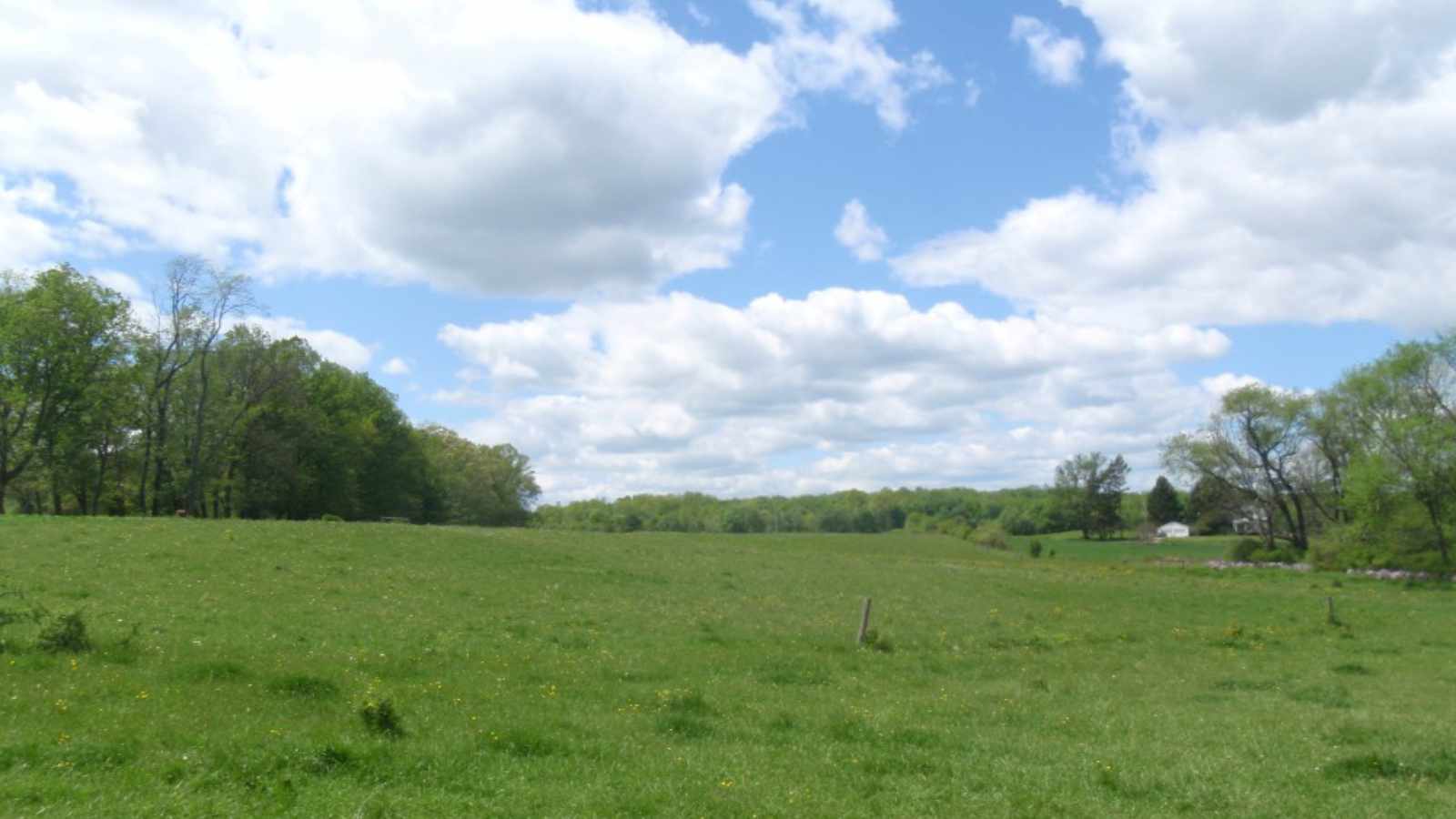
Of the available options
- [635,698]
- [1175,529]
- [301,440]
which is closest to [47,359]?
[301,440]

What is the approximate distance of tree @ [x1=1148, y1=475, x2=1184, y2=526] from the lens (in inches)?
5694

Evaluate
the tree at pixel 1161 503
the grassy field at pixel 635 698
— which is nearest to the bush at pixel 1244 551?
the grassy field at pixel 635 698

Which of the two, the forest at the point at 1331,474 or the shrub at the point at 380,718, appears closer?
the shrub at the point at 380,718

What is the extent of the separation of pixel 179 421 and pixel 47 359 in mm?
12461

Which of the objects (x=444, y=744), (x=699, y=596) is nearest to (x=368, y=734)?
(x=444, y=744)

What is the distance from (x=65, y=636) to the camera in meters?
14.3

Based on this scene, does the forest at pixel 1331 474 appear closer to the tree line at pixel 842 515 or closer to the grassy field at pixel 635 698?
the tree line at pixel 842 515

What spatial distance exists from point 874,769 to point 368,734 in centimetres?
674

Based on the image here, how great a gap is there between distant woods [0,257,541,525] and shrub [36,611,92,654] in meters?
44.9

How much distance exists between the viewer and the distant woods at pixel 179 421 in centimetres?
5197

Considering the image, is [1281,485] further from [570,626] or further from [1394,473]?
[570,626]

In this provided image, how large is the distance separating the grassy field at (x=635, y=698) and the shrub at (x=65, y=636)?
21 centimetres

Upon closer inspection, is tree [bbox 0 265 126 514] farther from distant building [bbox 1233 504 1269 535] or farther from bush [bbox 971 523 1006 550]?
distant building [bbox 1233 504 1269 535]

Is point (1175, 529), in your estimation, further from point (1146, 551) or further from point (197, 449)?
point (197, 449)
